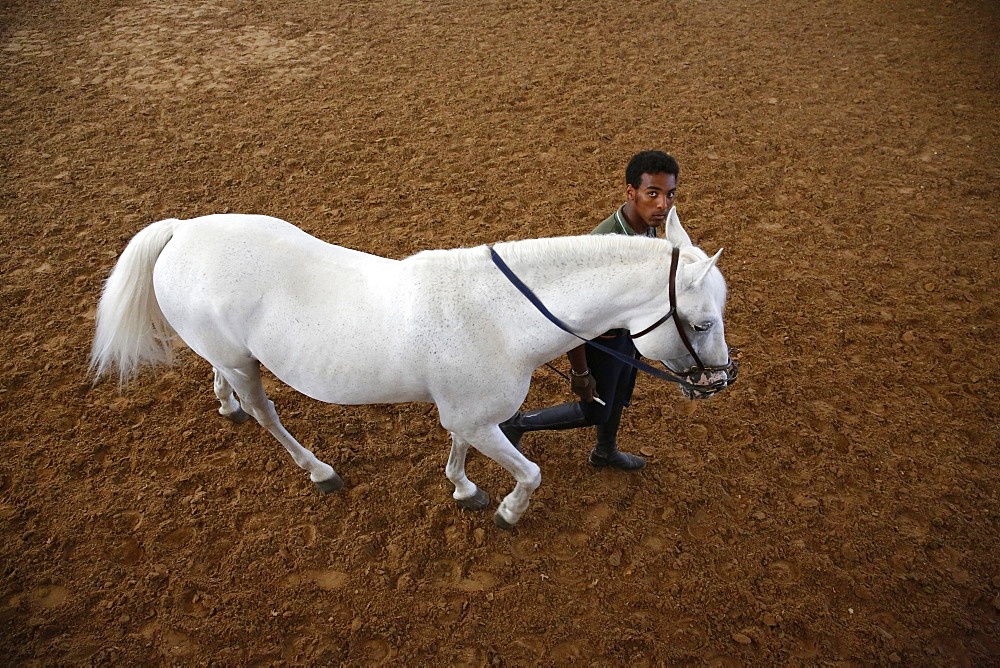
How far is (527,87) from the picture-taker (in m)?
6.84

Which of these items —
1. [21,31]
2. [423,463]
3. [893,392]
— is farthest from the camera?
[21,31]

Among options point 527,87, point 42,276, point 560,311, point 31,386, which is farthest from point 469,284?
point 527,87

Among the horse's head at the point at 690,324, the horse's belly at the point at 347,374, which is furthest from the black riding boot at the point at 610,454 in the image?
the horse's belly at the point at 347,374

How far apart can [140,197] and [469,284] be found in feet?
15.1

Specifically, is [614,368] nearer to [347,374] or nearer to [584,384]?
[584,384]

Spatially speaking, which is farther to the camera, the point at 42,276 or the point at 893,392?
the point at 42,276

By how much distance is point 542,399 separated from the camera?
3.76m

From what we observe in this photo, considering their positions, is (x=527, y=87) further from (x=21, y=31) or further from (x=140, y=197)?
(x=21, y=31)

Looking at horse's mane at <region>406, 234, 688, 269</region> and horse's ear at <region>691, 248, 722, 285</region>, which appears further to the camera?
horse's mane at <region>406, 234, 688, 269</region>

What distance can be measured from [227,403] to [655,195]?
2.69 m

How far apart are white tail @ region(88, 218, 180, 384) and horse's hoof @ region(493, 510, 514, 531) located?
192 cm

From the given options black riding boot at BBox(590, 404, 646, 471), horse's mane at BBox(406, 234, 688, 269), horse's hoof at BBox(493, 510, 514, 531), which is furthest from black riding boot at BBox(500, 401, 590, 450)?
horse's mane at BBox(406, 234, 688, 269)

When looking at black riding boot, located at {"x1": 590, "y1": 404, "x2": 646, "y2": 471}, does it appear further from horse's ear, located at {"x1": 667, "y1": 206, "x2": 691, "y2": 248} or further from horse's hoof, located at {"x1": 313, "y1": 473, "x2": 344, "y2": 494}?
horse's hoof, located at {"x1": 313, "y1": 473, "x2": 344, "y2": 494}

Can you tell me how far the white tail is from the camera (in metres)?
2.64
